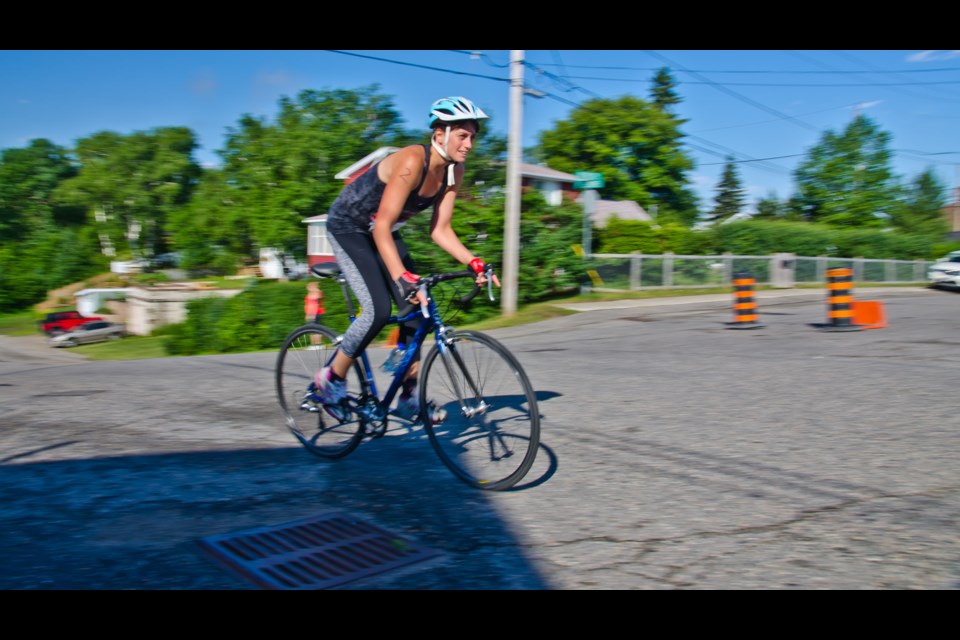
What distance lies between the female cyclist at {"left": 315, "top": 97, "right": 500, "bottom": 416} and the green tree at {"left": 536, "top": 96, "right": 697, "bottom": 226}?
63184 millimetres

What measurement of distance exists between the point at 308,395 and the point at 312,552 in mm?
1770

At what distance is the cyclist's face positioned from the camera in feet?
13.5

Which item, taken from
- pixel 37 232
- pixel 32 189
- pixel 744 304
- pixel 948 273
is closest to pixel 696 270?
pixel 948 273

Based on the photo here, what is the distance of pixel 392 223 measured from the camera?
422 centimetres

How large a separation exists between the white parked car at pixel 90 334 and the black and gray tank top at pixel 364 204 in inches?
1192

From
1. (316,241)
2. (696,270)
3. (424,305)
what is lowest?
(424,305)

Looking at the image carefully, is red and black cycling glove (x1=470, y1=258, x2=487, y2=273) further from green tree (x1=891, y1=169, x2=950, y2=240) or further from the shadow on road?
green tree (x1=891, y1=169, x2=950, y2=240)

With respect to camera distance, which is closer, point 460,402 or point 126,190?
point 460,402

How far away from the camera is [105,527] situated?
343cm

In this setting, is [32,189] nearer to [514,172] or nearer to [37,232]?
[37,232]

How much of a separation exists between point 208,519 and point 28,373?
6459 millimetres

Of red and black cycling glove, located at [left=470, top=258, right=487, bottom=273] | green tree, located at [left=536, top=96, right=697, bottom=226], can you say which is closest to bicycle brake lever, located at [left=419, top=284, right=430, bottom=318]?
red and black cycling glove, located at [left=470, top=258, right=487, bottom=273]
